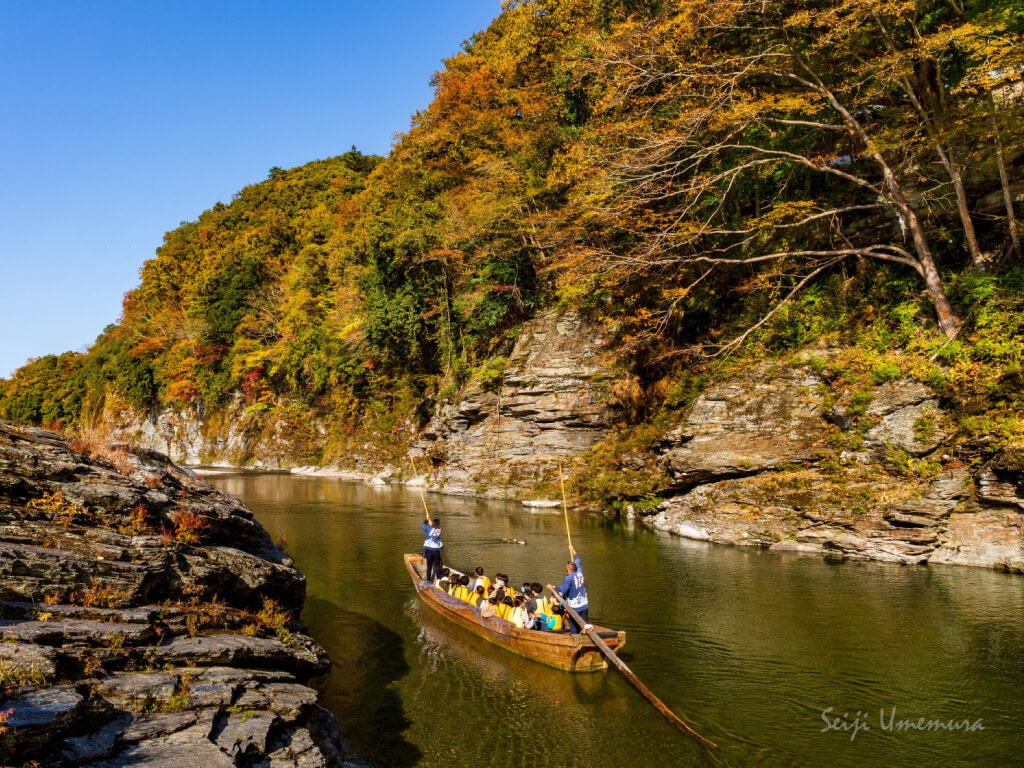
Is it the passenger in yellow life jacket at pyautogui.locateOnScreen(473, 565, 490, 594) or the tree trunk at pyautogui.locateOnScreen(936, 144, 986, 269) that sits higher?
the tree trunk at pyautogui.locateOnScreen(936, 144, 986, 269)

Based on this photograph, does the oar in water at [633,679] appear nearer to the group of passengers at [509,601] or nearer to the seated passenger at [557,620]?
the seated passenger at [557,620]

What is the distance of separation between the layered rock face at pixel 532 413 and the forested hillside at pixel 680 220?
4.26 feet

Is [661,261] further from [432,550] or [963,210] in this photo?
[432,550]

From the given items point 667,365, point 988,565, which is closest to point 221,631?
point 988,565

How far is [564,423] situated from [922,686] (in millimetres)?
17734

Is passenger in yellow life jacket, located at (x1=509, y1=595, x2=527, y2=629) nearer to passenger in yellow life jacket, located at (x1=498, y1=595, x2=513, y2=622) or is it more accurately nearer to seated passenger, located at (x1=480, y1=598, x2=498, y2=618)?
passenger in yellow life jacket, located at (x1=498, y1=595, x2=513, y2=622)

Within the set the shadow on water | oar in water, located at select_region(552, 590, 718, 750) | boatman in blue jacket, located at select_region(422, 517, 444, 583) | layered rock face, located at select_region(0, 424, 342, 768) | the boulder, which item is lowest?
the shadow on water

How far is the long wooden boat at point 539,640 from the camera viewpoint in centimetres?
920

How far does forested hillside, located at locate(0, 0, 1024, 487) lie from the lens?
16031 millimetres

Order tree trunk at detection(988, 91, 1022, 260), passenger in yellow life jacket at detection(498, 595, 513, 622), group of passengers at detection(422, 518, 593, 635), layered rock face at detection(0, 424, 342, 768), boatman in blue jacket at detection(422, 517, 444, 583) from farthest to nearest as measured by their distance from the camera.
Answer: tree trunk at detection(988, 91, 1022, 260) → boatman in blue jacket at detection(422, 517, 444, 583) → passenger in yellow life jacket at detection(498, 595, 513, 622) → group of passengers at detection(422, 518, 593, 635) → layered rock face at detection(0, 424, 342, 768)

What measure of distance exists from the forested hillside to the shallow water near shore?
19.4 feet

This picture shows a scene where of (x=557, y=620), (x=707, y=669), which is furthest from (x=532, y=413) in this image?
(x=707, y=669)

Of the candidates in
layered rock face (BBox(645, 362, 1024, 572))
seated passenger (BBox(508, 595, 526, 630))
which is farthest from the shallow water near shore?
layered rock face (BBox(645, 362, 1024, 572))

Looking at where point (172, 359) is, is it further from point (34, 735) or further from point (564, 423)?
point (34, 735)
